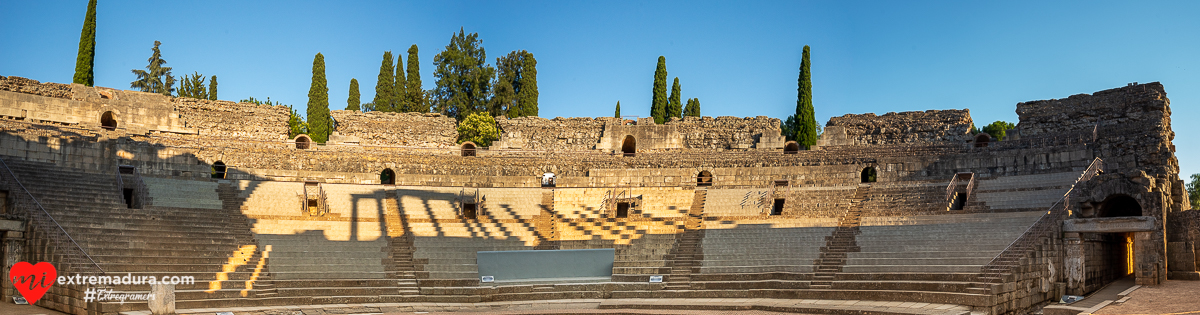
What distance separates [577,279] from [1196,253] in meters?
15.9

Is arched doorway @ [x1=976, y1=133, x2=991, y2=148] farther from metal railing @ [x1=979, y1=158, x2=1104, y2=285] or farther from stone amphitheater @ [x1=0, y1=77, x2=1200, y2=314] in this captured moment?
metal railing @ [x1=979, y1=158, x2=1104, y2=285]

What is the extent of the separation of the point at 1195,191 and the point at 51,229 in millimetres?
56755

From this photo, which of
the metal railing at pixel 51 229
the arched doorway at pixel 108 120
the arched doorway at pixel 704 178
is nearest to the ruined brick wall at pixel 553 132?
the arched doorway at pixel 704 178

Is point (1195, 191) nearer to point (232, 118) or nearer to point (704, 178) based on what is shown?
point (704, 178)

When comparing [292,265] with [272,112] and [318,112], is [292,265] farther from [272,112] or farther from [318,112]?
[318,112]

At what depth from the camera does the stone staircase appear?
2100cm

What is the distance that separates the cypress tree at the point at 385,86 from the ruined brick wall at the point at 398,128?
773cm

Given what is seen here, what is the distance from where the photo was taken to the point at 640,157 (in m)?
33.1

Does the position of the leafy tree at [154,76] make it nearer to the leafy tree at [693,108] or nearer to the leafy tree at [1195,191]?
the leafy tree at [693,108]

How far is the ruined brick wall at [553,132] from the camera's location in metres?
35.2

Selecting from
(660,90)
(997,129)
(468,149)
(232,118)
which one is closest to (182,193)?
(232,118)

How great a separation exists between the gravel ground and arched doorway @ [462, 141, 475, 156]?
23256 millimetres

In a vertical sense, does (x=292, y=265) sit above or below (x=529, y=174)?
below

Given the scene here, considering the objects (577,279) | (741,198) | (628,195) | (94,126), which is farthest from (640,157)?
(94,126)
